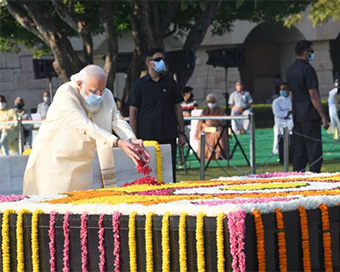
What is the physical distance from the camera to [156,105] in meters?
12.9

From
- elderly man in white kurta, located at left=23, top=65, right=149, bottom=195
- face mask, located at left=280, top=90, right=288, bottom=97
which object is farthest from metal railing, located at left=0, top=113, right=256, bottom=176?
elderly man in white kurta, located at left=23, top=65, right=149, bottom=195

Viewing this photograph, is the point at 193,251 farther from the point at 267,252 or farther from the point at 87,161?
the point at 87,161

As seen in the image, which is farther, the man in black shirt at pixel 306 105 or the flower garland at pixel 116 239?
the man in black shirt at pixel 306 105

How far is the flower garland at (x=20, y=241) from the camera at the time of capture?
6074 millimetres

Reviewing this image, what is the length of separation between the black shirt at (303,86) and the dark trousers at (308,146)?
0.11 meters

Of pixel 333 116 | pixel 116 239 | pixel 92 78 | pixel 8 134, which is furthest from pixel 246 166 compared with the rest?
pixel 116 239

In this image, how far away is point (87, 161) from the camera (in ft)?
29.5

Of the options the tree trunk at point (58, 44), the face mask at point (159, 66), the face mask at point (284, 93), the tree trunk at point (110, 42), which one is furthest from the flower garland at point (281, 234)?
the face mask at point (284, 93)

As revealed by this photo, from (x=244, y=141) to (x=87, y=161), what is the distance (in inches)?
828

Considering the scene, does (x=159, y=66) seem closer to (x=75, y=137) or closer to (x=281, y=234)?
(x=75, y=137)

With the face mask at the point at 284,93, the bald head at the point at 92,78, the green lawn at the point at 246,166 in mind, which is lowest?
the green lawn at the point at 246,166

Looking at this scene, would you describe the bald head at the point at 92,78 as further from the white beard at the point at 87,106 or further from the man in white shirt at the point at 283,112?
the man in white shirt at the point at 283,112

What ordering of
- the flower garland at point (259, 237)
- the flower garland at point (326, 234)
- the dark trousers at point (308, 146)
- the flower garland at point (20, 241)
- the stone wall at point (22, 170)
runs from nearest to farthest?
the flower garland at point (259, 237) < the flower garland at point (326, 234) < the flower garland at point (20, 241) < the stone wall at point (22, 170) < the dark trousers at point (308, 146)

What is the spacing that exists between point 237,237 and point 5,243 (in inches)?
63.7
